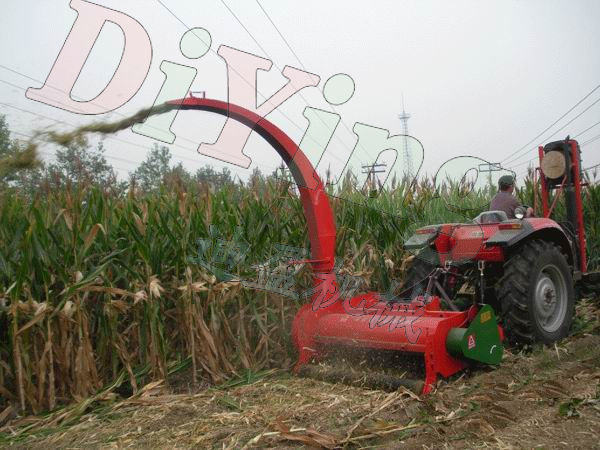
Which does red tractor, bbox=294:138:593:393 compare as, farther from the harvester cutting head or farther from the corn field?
the corn field

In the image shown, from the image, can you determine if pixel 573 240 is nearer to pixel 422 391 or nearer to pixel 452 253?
pixel 452 253

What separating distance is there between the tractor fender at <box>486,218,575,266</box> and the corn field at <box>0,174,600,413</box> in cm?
142

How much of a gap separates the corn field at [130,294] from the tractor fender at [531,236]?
4.66 ft

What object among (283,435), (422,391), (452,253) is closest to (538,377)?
(422,391)

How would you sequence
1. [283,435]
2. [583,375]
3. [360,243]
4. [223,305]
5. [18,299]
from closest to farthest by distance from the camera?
[283,435]
[18,299]
[583,375]
[223,305]
[360,243]

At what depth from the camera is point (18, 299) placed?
3.77 meters

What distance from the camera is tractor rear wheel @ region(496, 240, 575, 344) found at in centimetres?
464

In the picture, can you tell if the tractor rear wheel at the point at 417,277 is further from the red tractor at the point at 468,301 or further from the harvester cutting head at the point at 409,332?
the harvester cutting head at the point at 409,332

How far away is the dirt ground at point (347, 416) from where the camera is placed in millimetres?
3146

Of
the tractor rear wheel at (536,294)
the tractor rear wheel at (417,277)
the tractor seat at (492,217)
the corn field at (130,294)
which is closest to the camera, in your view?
the corn field at (130,294)

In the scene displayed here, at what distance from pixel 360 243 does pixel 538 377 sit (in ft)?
7.01

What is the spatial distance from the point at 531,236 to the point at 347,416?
2.49m

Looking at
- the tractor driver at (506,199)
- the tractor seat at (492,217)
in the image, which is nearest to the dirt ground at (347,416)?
the tractor seat at (492,217)

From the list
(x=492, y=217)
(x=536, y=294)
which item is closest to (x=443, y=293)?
(x=536, y=294)
